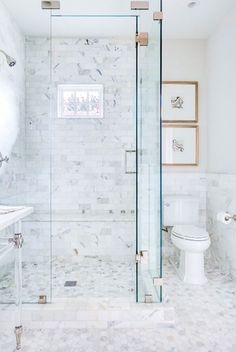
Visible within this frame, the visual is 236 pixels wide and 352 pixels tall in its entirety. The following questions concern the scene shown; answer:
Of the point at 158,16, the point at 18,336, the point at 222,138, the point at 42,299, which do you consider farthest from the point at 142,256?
the point at 158,16

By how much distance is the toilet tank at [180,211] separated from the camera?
347 centimetres

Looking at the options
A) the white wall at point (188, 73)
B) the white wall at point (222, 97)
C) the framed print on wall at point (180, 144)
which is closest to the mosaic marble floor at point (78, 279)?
the white wall at point (188, 73)

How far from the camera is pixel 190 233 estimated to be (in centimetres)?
305

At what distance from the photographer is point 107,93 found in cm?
383

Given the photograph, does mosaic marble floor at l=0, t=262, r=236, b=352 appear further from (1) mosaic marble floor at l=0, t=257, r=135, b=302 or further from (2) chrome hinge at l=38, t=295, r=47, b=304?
(1) mosaic marble floor at l=0, t=257, r=135, b=302

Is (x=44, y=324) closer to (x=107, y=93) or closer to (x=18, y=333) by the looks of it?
(x=18, y=333)

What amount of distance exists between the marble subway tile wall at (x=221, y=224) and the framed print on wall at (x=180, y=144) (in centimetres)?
35

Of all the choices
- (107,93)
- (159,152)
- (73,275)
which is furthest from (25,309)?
(107,93)

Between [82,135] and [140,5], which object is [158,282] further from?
[140,5]

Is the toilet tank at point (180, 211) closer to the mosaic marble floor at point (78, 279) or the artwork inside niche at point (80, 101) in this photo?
the mosaic marble floor at point (78, 279)

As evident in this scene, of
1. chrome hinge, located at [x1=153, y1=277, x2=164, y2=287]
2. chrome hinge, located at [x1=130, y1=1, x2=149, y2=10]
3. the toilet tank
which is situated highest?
chrome hinge, located at [x1=130, y1=1, x2=149, y2=10]

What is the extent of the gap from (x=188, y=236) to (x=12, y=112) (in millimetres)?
2215

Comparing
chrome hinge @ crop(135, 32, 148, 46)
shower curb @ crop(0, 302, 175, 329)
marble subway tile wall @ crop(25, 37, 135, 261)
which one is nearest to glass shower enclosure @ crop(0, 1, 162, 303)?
marble subway tile wall @ crop(25, 37, 135, 261)

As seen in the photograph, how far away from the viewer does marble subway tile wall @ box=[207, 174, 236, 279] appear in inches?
120
